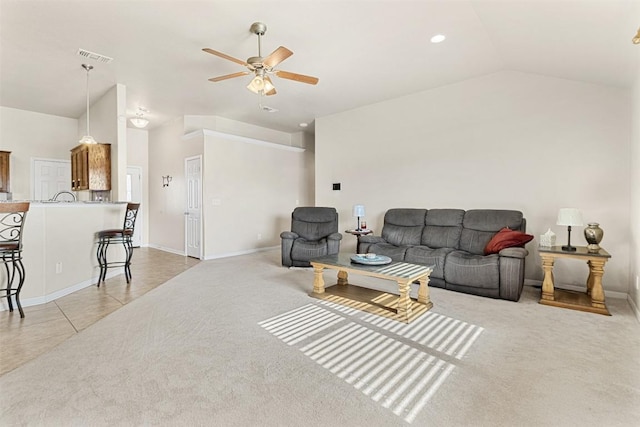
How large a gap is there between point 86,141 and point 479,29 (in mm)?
5263

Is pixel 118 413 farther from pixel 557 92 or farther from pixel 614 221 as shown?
pixel 557 92

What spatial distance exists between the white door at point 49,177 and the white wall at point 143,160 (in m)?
1.28

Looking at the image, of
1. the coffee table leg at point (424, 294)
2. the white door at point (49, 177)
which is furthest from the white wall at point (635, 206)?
the white door at point (49, 177)

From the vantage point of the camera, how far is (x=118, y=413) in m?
1.57

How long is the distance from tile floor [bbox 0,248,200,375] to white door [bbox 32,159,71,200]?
338 centimetres

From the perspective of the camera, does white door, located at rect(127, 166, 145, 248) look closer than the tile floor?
No

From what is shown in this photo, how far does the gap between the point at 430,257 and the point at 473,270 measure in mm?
542

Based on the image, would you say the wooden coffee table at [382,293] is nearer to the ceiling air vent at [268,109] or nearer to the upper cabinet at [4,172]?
the ceiling air vent at [268,109]

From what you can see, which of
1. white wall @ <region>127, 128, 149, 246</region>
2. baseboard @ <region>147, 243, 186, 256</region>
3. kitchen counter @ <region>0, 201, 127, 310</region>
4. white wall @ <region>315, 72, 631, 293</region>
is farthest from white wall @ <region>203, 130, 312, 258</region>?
white wall @ <region>127, 128, 149, 246</region>

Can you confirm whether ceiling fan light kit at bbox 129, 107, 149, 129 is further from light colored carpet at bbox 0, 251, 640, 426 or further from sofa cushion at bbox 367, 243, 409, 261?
sofa cushion at bbox 367, 243, 409, 261

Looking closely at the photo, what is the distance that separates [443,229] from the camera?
440 centimetres

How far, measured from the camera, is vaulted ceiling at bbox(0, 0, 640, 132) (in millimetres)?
2734

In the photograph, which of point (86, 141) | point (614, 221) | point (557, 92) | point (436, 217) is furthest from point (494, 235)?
point (86, 141)

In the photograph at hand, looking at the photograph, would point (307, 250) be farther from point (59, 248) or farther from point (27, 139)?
point (27, 139)
